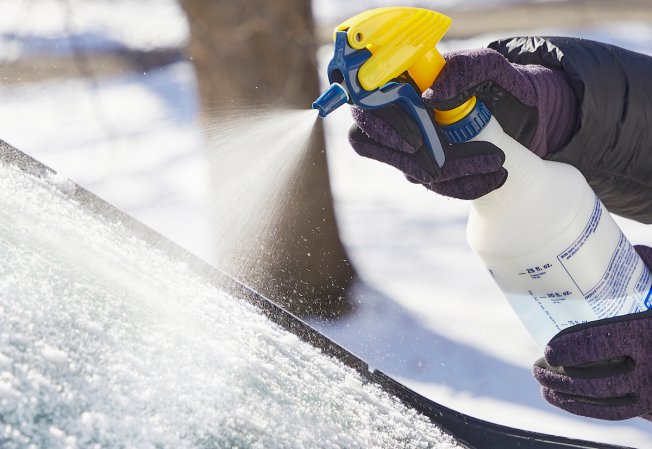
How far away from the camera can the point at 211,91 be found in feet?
12.1

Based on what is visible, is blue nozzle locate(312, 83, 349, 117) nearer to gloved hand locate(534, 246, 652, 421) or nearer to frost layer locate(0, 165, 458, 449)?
frost layer locate(0, 165, 458, 449)

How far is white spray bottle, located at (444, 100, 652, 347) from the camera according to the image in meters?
1.13

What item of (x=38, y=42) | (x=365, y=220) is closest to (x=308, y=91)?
(x=365, y=220)

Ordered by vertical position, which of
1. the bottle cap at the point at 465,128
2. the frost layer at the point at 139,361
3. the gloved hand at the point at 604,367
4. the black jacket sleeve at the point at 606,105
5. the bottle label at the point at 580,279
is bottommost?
the frost layer at the point at 139,361

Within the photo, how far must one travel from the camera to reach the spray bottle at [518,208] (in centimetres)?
99

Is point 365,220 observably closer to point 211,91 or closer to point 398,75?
point 211,91

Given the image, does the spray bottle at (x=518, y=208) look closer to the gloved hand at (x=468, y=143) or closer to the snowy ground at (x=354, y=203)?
the gloved hand at (x=468, y=143)

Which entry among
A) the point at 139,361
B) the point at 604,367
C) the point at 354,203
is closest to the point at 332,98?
the point at 139,361

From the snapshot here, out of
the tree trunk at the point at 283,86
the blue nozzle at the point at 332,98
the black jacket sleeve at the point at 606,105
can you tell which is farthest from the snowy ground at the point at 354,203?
the blue nozzle at the point at 332,98

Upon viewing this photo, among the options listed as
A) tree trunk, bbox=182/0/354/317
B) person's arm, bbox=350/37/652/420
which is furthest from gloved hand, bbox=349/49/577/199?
tree trunk, bbox=182/0/354/317

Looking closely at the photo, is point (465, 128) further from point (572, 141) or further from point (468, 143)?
point (572, 141)

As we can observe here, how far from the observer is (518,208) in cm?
113

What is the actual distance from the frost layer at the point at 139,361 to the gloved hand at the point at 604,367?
27 cm

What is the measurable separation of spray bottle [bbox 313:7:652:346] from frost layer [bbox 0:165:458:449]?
0.99ft
